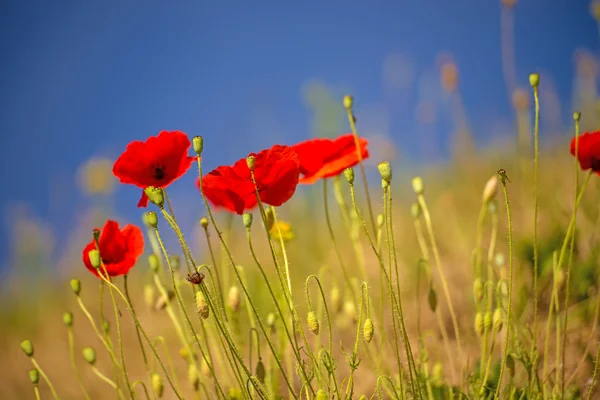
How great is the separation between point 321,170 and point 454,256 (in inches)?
73.3

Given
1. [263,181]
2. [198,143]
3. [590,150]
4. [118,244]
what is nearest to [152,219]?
[198,143]

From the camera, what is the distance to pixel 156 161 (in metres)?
1.59

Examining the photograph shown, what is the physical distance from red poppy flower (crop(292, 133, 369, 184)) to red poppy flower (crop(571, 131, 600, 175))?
1.89 feet

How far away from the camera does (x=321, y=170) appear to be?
5.57 ft

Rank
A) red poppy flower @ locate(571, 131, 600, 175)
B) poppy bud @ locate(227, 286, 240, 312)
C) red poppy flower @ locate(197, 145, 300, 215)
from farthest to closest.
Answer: poppy bud @ locate(227, 286, 240, 312), red poppy flower @ locate(571, 131, 600, 175), red poppy flower @ locate(197, 145, 300, 215)

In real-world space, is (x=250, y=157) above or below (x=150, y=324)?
above

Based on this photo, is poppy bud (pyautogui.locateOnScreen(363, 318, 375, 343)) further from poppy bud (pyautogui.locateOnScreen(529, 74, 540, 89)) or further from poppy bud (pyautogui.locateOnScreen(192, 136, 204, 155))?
poppy bud (pyautogui.locateOnScreen(529, 74, 540, 89))

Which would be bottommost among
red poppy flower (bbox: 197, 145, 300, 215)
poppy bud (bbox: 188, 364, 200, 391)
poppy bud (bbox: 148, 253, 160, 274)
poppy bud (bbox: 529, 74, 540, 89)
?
poppy bud (bbox: 188, 364, 200, 391)

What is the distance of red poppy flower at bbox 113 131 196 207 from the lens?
1556 millimetres

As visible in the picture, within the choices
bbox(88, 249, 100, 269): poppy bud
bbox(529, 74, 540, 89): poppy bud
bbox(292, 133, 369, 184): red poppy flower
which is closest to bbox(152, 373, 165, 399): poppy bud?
bbox(88, 249, 100, 269): poppy bud

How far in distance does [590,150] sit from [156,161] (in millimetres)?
1156

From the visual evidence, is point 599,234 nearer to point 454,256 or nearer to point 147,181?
point 454,256

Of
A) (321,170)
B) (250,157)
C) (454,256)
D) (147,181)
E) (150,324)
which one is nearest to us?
(250,157)

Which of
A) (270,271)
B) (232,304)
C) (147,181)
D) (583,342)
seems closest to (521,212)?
(583,342)
